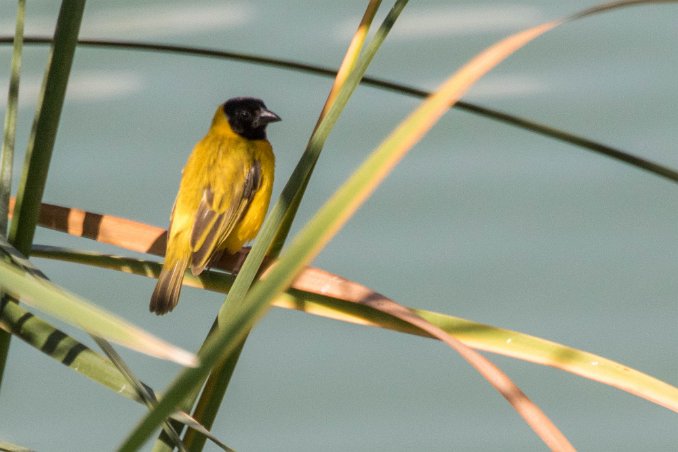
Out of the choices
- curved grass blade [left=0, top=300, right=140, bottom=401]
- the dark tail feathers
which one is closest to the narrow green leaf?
curved grass blade [left=0, top=300, right=140, bottom=401]

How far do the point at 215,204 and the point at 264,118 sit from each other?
555mm

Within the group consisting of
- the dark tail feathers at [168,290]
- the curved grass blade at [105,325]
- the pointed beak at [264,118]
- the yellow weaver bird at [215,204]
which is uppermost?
the pointed beak at [264,118]

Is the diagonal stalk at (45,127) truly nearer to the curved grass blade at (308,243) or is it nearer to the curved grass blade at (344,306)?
the curved grass blade at (344,306)

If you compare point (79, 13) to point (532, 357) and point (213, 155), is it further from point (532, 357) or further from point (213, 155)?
point (213, 155)

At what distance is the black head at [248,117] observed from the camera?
2.96 meters

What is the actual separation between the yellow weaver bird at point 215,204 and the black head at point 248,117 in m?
0.02

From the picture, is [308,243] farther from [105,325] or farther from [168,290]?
[168,290]

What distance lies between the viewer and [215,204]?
8.03 ft

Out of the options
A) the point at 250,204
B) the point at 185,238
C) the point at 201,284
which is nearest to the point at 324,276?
the point at 201,284

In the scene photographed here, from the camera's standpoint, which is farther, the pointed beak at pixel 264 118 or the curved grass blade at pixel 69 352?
the pointed beak at pixel 264 118

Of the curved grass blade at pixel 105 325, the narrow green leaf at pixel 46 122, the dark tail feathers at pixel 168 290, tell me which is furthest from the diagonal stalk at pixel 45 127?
the dark tail feathers at pixel 168 290

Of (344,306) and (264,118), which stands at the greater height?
(264,118)

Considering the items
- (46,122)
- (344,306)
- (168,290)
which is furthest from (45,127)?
(168,290)

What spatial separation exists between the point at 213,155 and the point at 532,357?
1675 millimetres
